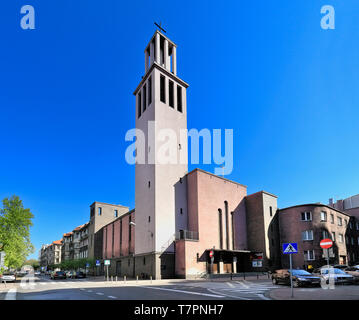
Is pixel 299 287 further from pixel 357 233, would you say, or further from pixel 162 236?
pixel 357 233

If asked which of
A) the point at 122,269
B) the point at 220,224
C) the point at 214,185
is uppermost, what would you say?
the point at 214,185

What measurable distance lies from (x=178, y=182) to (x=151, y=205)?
503 cm

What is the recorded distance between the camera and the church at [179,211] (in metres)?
33.8

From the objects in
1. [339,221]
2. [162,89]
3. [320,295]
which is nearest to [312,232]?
[339,221]

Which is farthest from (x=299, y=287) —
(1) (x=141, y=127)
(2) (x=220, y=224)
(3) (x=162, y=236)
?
(1) (x=141, y=127)

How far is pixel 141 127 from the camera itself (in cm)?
4159

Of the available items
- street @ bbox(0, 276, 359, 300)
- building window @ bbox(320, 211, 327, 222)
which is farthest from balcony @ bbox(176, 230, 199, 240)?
building window @ bbox(320, 211, 327, 222)

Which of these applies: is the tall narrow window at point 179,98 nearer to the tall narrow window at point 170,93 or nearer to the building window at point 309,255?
the tall narrow window at point 170,93

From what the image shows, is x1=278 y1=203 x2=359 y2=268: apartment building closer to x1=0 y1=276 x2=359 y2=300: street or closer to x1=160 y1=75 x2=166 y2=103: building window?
x1=0 y1=276 x2=359 y2=300: street

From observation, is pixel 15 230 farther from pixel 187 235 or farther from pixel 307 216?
pixel 307 216

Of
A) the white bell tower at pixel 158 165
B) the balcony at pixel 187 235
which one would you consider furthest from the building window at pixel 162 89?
the balcony at pixel 187 235

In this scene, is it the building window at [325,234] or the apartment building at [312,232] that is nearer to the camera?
the apartment building at [312,232]

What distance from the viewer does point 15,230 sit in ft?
136

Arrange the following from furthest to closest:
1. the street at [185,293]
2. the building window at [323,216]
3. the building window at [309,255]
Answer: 1. the building window at [323,216]
2. the building window at [309,255]
3. the street at [185,293]
